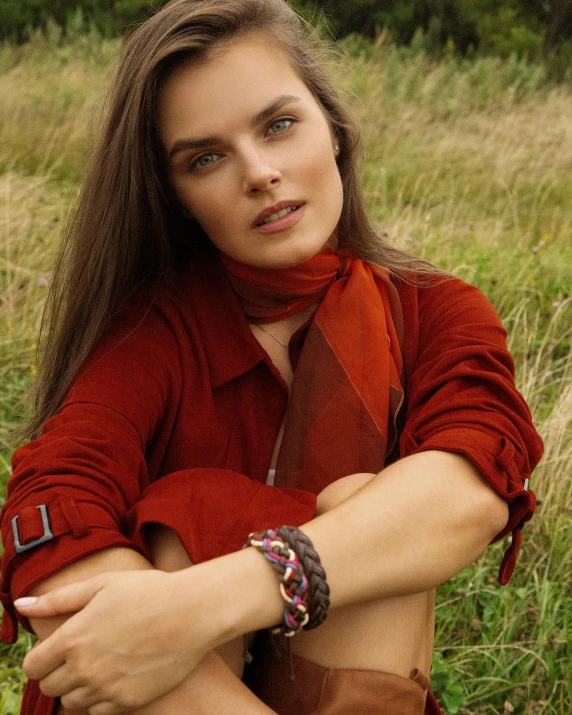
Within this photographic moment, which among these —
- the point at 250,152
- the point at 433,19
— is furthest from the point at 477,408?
the point at 433,19

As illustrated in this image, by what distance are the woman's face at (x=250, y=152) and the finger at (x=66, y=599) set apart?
85cm

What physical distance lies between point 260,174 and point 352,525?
2.58ft

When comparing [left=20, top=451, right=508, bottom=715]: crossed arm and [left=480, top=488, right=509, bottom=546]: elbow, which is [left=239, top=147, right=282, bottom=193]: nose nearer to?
[left=20, top=451, right=508, bottom=715]: crossed arm

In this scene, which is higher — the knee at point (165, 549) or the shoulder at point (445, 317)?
the shoulder at point (445, 317)

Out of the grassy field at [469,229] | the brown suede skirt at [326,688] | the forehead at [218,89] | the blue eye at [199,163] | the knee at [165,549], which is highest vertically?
the forehead at [218,89]

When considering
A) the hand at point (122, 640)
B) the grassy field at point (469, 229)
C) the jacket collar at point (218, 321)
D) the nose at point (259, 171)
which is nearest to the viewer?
the hand at point (122, 640)

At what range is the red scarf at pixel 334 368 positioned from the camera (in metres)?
1.96

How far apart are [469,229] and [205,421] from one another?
3.67 metres

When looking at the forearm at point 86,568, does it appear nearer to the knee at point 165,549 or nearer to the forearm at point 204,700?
the knee at point 165,549

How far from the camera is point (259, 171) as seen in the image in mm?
1882

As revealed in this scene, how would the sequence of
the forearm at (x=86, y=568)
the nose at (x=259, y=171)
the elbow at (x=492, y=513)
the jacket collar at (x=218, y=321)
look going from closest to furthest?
the forearm at (x=86, y=568) < the elbow at (x=492, y=513) < the nose at (x=259, y=171) < the jacket collar at (x=218, y=321)

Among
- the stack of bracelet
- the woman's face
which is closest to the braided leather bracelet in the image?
the stack of bracelet

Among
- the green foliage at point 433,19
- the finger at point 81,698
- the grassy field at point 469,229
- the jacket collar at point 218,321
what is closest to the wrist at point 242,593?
the finger at point 81,698

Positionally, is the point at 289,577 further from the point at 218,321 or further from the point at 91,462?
the point at 218,321
